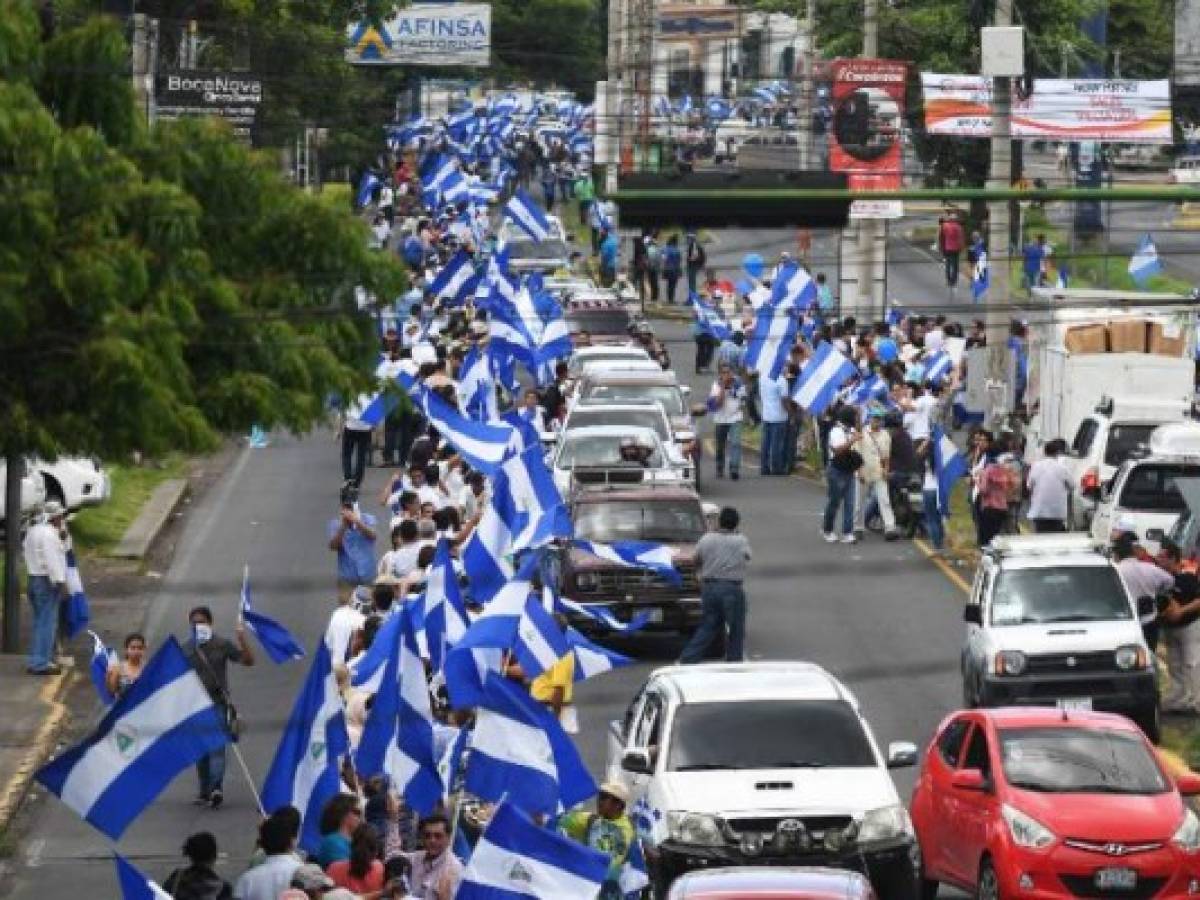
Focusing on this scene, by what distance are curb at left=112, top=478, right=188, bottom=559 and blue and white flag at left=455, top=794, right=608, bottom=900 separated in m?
20.6

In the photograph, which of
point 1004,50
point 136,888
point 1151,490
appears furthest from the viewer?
point 1004,50

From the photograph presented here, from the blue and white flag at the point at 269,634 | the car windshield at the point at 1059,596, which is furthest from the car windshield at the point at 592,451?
the blue and white flag at the point at 269,634

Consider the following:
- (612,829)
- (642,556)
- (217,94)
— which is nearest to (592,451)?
(217,94)

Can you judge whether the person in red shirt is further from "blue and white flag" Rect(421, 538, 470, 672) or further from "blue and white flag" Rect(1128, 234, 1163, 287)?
"blue and white flag" Rect(421, 538, 470, 672)

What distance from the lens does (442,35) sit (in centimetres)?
8819

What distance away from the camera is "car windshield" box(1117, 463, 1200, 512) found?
32.9 meters

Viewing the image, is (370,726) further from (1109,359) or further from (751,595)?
(1109,359)

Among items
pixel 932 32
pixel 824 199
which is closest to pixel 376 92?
pixel 932 32

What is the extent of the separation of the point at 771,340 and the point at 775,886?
27.5m

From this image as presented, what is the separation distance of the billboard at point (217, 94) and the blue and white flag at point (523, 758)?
866 inches

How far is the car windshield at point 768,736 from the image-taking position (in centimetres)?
2112

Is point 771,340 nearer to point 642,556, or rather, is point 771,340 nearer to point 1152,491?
point 1152,491

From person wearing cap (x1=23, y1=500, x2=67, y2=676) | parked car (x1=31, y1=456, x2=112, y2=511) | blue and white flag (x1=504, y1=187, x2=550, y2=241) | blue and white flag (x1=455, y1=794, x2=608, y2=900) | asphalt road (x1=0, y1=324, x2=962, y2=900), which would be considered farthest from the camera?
blue and white flag (x1=504, y1=187, x2=550, y2=241)

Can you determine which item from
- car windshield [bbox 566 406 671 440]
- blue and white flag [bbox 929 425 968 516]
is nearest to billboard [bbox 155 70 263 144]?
car windshield [bbox 566 406 671 440]
